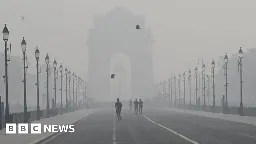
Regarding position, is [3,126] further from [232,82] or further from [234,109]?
[232,82]

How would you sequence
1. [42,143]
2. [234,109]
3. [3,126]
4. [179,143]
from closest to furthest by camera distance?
1. [179,143]
2. [42,143]
3. [3,126]
4. [234,109]

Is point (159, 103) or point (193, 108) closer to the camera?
point (193, 108)

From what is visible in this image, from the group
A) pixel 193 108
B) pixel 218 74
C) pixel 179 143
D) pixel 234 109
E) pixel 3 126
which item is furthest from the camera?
pixel 218 74

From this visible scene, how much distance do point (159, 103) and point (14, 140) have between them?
→ 131559mm

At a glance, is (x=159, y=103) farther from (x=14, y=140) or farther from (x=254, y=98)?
(x=14, y=140)

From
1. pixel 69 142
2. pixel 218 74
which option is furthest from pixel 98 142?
pixel 218 74

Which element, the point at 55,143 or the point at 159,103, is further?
the point at 159,103

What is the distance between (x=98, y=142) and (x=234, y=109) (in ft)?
132

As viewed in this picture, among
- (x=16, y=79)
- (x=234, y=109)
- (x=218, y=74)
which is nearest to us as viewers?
(x=234, y=109)

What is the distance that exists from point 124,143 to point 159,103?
132 m

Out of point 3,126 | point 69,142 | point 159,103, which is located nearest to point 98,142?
point 69,142

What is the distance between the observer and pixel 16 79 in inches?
6225

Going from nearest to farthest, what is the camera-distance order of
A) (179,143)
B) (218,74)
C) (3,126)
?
(179,143)
(3,126)
(218,74)

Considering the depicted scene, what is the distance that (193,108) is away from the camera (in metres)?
102
